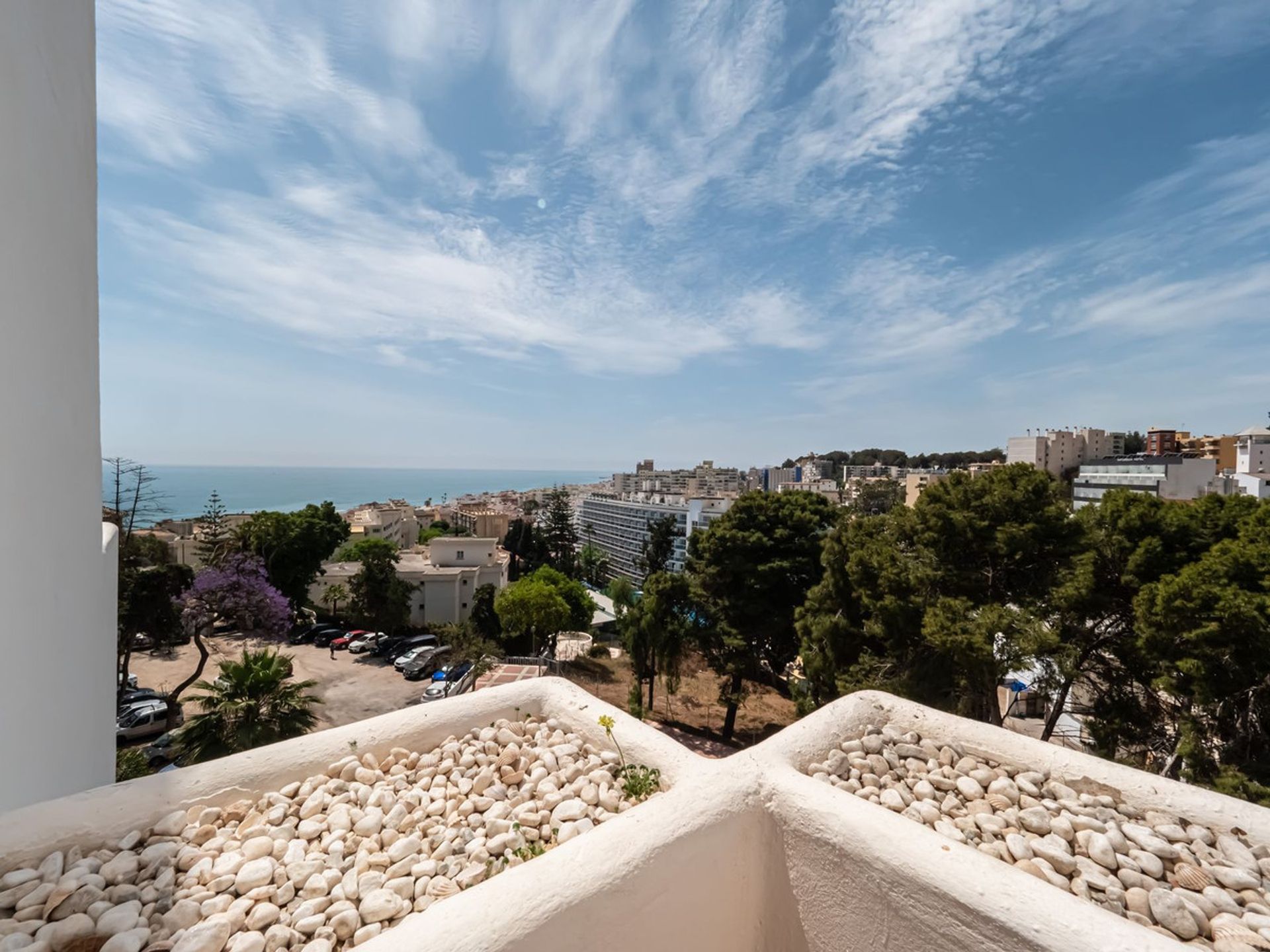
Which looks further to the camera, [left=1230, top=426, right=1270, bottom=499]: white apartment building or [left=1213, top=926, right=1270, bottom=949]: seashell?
[left=1230, top=426, right=1270, bottom=499]: white apartment building

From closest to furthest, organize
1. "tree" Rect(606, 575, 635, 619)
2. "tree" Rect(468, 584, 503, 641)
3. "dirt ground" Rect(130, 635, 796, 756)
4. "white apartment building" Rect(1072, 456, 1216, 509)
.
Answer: "dirt ground" Rect(130, 635, 796, 756), "tree" Rect(606, 575, 635, 619), "tree" Rect(468, 584, 503, 641), "white apartment building" Rect(1072, 456, 1216, 509)

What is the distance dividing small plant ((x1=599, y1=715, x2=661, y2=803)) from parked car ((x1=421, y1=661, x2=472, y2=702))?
37.3 ft

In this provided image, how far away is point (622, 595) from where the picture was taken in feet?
49.0

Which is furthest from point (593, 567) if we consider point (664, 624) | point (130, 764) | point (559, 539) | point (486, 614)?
point (130, 764)

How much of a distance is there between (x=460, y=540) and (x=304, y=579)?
19.4 ft

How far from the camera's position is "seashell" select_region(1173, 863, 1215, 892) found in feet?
4.95

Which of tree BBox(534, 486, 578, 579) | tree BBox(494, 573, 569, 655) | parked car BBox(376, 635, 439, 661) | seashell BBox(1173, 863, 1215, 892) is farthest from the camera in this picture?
tree BBox(534, 486, 578, 579)

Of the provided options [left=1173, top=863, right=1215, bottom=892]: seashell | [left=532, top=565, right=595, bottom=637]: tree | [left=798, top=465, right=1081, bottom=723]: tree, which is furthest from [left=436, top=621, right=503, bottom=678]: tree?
[left=1173, top=863, right=1215, bottom=892]: seashell

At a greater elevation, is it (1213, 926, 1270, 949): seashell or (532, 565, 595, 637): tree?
(1213, 926, 1270, 949): seashell

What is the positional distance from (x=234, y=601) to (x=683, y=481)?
2667 inches

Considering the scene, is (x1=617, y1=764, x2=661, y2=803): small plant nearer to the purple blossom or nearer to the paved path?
the purple blossom

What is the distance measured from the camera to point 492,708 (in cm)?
238

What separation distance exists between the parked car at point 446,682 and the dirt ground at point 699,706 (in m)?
2.89

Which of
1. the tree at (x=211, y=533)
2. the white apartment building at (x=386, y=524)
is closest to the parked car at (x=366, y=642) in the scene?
the tree at (x=211, y=533)
